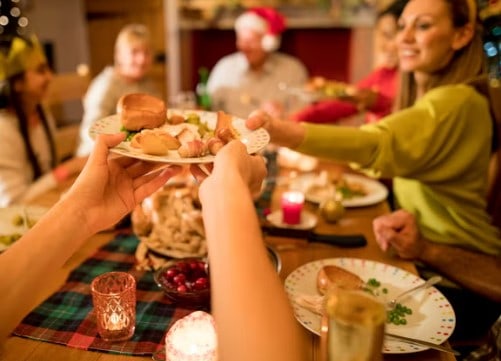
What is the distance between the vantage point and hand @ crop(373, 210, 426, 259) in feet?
4.07

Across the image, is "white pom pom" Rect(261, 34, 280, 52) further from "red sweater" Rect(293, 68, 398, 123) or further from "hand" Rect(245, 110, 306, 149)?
"hand" Rect(245, 110, 306, 149)

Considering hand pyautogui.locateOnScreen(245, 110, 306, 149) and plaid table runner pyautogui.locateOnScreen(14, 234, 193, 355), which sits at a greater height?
hand pyautogui.locateOnScreen(245, 110, 306, 149)

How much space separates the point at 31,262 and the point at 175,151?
13.6 inches

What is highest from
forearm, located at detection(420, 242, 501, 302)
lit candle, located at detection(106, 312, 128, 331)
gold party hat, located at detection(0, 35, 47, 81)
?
gold party hat, located at detection(0, 35, 47, 81)

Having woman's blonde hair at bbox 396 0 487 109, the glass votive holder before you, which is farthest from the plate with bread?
woman's blonde hair at bbox 396 0 487 109

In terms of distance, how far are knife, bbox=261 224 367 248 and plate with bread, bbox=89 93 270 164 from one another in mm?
360

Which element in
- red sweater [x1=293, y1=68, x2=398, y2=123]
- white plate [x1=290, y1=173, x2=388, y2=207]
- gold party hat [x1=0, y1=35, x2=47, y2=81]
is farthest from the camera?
red sweater [x1=293, y1=68, x2=398, y2=123]

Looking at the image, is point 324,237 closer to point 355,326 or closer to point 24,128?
point 355,326

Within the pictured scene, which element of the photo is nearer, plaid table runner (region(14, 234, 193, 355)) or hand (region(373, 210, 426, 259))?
plaid table runner (region(14, 234, 193, 355))

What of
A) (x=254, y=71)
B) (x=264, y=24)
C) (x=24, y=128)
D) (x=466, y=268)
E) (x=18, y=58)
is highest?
(x=264, y=24)

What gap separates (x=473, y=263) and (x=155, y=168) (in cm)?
92

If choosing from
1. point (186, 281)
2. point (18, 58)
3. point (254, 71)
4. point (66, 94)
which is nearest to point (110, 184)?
point (186, 281)

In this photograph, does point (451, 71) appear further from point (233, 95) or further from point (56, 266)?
point (233, 95)

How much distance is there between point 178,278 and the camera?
3.39 ft
